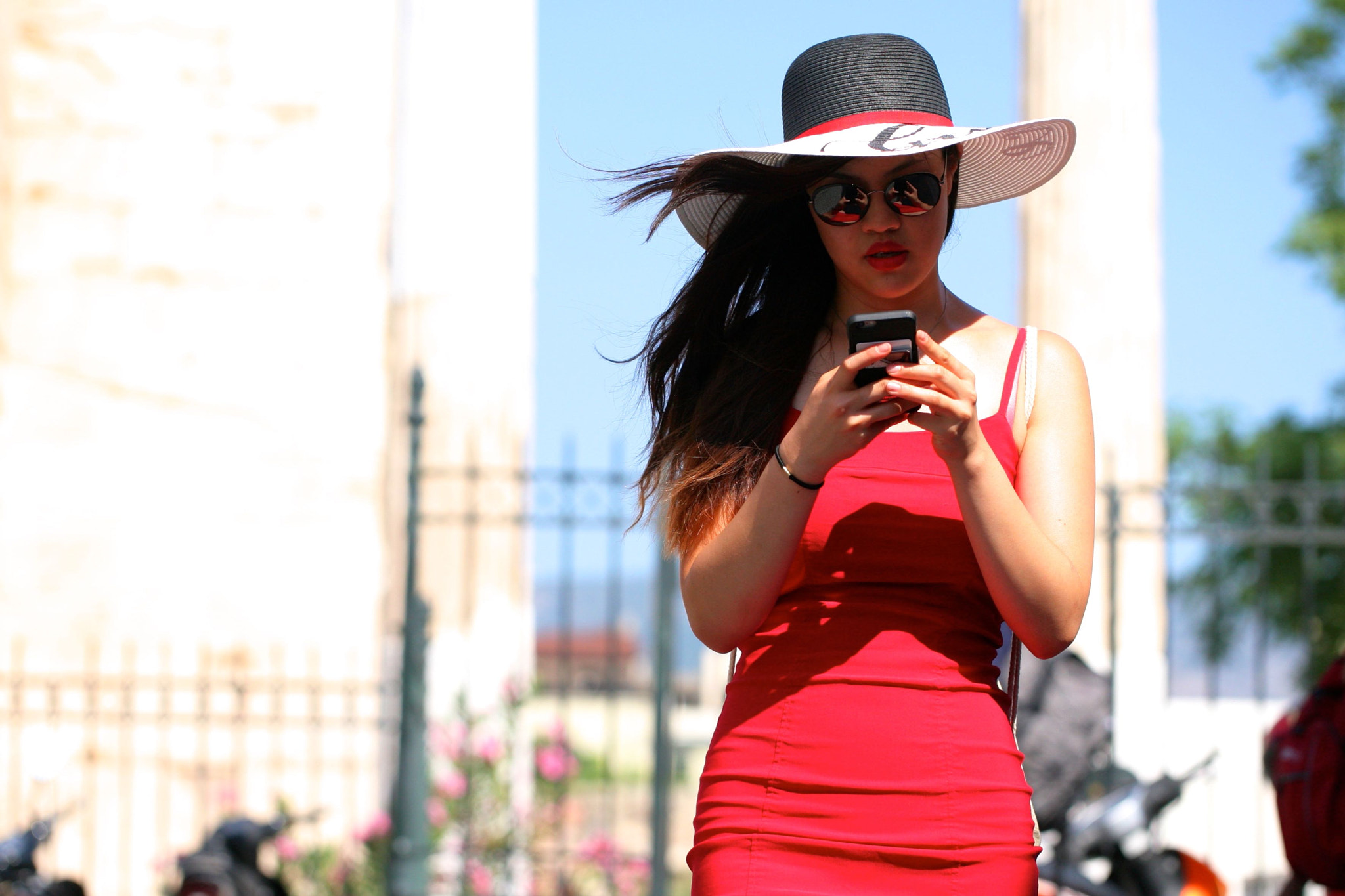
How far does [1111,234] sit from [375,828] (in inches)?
306

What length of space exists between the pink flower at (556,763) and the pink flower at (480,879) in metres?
0.46

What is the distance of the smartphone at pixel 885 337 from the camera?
4.91ft

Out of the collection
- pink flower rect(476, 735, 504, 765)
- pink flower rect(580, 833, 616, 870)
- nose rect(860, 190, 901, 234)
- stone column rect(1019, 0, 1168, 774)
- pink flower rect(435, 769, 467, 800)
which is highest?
stone column rect(1019, 0, 1168, 774)

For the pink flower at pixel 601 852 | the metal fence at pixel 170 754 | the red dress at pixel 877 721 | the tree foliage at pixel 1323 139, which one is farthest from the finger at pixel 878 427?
the tree foliage at pixel 1323 139

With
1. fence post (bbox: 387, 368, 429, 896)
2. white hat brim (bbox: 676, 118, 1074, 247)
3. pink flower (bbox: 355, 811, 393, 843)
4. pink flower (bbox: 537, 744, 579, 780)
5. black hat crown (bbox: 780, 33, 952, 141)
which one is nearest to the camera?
white hat brim (bbox: 676, 118, 1074, 247)

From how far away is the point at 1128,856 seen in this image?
178 inches

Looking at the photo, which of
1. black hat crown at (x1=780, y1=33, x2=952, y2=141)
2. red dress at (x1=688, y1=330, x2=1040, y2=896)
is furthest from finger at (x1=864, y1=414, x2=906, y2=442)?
black hat crown at (x1=780, y1=33, x2=952, y2=141)

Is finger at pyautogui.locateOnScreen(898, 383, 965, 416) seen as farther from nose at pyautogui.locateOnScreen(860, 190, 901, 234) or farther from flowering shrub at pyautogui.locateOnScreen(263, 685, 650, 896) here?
flowering shrub at pyautogui.locateOnScreen(263, 685, 650, 896)

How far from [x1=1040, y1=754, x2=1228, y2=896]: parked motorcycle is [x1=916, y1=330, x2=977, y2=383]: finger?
3246 mm

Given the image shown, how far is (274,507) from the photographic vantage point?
607 centimetres

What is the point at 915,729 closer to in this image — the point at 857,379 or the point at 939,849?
the point at 939,849

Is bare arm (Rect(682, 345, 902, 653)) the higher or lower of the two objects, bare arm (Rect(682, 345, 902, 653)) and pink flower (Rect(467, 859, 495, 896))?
the higher

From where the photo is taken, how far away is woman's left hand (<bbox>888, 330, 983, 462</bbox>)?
1.48m

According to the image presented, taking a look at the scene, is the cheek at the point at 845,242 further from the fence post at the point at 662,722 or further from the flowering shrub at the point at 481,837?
the flowering shrub at the point at 481,837
